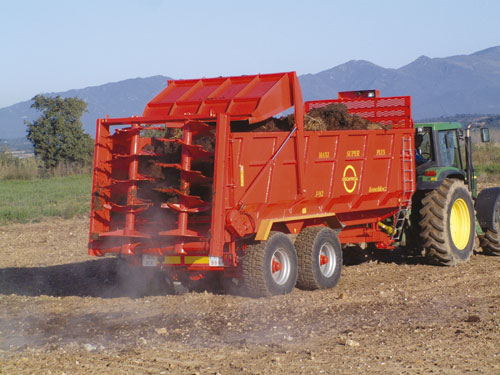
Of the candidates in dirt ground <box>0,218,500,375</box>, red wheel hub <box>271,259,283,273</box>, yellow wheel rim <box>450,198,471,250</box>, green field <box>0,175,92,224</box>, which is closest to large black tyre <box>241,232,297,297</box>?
red wheel hub <box>271,259,283,273</box>

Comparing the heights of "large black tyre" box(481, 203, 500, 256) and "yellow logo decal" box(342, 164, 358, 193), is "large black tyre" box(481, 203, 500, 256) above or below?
below

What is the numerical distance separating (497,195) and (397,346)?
6796 millimetres

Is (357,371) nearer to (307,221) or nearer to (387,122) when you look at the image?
(307,221)

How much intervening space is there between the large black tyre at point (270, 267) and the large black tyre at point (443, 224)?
3.08 metres

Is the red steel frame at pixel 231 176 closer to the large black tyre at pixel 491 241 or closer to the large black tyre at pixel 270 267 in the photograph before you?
the large black tyre at pixel 270 267

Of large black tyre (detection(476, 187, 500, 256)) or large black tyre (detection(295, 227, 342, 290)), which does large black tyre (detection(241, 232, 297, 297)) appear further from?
large black tyre (detection(476, 187, 500, 256))

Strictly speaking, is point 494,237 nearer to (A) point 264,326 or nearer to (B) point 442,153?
(B) point 442,153

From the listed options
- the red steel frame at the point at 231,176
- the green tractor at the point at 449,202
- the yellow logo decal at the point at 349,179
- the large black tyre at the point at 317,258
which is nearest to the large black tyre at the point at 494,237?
the green tractor at the point at 449,202

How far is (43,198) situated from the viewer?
1091 inches

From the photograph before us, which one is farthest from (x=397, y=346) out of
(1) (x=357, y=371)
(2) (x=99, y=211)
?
(2) (x=99, y=211)

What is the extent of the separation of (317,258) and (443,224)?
9.12ft

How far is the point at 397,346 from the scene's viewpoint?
22.6ft

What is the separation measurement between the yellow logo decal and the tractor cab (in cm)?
179

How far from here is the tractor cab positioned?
1204 cm
